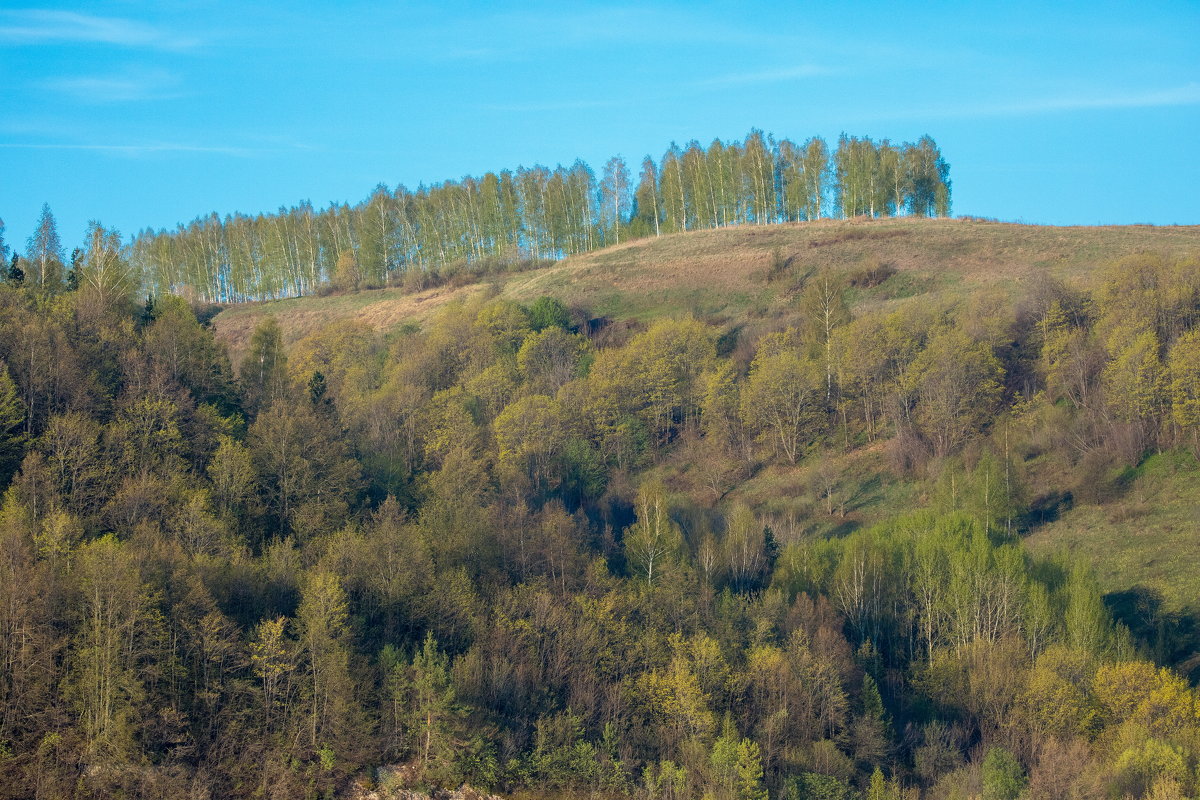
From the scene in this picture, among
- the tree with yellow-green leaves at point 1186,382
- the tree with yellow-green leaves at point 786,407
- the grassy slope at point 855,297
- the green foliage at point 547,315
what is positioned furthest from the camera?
the green foliage at point 547,315

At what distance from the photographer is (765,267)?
4761 inches

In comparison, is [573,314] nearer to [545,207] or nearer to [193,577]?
[545,207]

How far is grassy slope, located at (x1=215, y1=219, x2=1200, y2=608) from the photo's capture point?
69125 mm

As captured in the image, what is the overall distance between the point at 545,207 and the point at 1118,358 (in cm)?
8150

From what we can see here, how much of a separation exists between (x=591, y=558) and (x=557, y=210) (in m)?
88.5

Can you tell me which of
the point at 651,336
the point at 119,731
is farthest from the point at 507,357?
the point at 119,731

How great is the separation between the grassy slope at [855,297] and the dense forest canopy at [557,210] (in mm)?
7069

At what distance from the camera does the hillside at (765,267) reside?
111812 mm

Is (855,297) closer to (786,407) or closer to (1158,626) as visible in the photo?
(786,407)

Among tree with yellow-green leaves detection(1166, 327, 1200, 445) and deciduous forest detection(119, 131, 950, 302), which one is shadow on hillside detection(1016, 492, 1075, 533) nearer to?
tree with yellow-green leaves detection(1166, 327, 1200, 445)

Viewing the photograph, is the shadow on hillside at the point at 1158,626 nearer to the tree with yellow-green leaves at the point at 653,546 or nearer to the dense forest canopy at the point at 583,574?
the dense forest canopy at the point at 583,574

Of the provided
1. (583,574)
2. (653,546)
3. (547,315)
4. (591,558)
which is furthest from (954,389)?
(547,315)

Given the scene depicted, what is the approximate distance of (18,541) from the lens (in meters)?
46.9

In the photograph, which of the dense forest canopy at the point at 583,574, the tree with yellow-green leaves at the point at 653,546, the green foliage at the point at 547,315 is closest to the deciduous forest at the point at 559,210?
the green foliage at the point at 547,315
